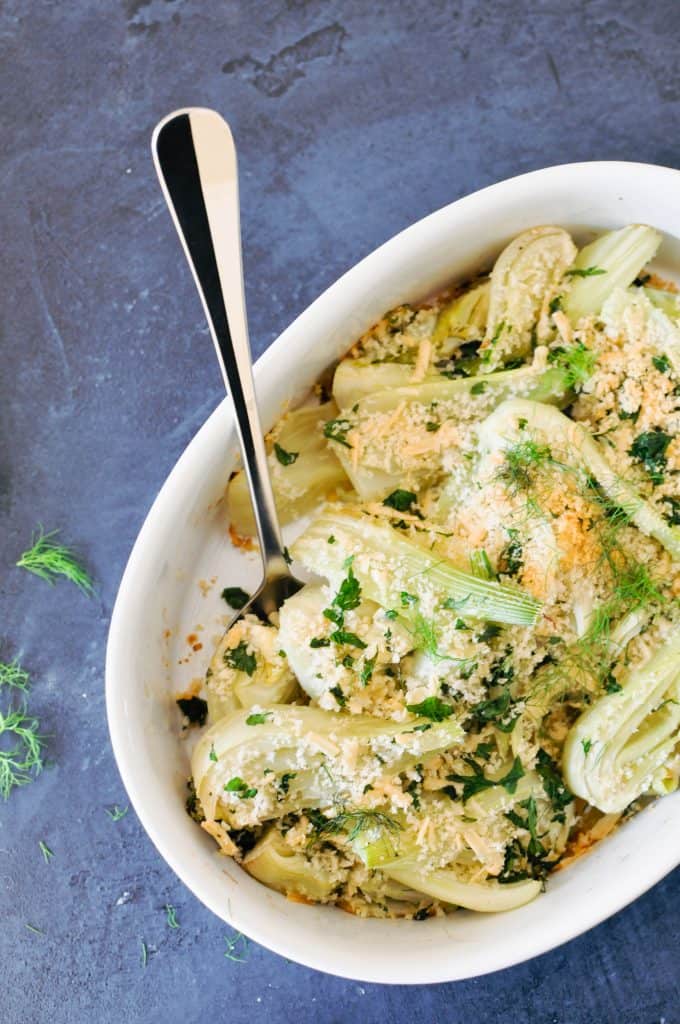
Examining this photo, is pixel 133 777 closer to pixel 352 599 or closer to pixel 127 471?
pixel 352 599

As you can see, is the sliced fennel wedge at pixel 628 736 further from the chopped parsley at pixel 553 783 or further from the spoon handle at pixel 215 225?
the spoon handle at pixel 215 225

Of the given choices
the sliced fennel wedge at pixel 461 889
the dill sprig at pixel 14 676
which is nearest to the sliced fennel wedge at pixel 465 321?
the sliced fennel wedge at pixel 461 889

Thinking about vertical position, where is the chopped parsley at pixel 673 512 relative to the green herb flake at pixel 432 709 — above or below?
above

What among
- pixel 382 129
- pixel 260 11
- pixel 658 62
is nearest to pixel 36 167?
pixel 260 11

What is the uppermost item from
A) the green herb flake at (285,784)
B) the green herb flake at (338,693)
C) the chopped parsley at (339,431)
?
the chopped parsley at (339,431)

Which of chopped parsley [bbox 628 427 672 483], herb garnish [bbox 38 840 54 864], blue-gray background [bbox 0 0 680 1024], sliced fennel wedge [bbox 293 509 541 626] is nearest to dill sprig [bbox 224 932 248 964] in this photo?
blue-gray background [bbox 0 0 680 1024]

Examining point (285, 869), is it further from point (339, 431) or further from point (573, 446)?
point (573, 446)
